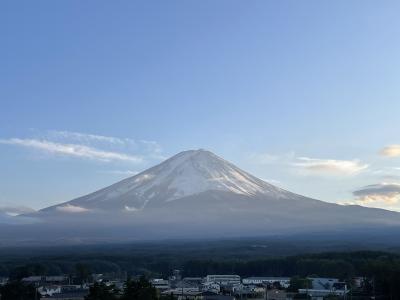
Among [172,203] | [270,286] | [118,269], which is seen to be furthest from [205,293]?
[172,203]

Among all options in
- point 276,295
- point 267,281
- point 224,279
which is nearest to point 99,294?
point 276,295

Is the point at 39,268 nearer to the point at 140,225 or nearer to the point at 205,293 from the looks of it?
the point at 205,293

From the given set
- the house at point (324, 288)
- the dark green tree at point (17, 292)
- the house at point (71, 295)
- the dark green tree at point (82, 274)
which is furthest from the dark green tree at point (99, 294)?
the dark green tree at point (82, 274)

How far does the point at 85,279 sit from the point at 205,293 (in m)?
9.22

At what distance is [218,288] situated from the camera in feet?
128

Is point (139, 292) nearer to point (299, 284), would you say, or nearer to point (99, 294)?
point (99, 294)

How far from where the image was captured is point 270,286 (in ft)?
132

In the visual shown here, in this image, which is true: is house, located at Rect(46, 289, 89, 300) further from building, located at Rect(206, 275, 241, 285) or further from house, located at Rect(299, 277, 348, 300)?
house, located at Rect(299, 277, 348, 300)

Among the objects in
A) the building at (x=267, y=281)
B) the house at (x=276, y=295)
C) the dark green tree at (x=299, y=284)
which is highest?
the building at (x=267, y=281)

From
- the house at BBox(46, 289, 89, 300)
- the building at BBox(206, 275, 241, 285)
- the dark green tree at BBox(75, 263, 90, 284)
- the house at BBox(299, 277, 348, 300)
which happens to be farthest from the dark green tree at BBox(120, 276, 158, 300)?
the dark green tree at BBox(75, 263, 90, 284)

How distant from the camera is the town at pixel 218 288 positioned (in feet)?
110

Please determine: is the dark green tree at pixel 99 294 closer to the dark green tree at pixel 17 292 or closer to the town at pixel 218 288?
the town at pixel 218 288

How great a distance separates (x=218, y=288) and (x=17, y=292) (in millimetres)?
10919

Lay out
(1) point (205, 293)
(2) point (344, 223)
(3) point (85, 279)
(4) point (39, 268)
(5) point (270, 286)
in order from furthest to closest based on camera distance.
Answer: (2) point (344, 223) → (4) point (39, 268) → (3) point (85, 279) → (5) point (270, 286) → (1) point (205, 293)
